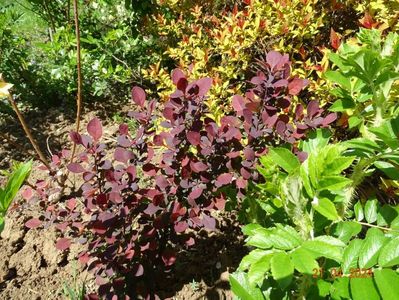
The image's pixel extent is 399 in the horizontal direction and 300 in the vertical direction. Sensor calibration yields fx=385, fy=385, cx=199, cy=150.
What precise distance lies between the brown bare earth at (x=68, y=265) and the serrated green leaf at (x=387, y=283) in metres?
1.26

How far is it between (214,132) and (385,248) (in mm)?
821

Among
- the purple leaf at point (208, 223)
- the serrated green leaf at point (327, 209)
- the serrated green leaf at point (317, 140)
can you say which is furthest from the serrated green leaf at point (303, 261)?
the purple leaf at point (208, 223)

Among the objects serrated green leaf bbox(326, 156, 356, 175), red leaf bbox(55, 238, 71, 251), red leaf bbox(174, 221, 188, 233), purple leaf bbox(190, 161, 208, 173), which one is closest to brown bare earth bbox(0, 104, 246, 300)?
red leaf bbox(55, 238, 71, 251)

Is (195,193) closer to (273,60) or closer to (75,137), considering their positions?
(75,137)

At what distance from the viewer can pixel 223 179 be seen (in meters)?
1.63

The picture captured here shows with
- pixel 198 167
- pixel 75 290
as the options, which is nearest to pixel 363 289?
pixel 198 167

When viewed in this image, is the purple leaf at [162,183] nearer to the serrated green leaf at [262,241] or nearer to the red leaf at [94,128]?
the red leaf at [94,128]

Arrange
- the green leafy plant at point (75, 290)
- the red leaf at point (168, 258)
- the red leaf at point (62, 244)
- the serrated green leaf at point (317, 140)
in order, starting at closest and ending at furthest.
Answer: the serrated green leaf at point (317, 140), the red leaf at point (62, 244), the red leaf at point (168, 258), the green leafy plant at point (75, 290)

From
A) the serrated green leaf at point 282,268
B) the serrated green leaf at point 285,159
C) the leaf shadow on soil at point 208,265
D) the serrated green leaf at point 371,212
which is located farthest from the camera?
the leaf shadow on soil at point 208,265

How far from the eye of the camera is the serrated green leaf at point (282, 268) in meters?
0.89

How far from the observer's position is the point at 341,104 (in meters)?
1.59

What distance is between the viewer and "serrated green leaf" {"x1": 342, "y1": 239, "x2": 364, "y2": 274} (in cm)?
108

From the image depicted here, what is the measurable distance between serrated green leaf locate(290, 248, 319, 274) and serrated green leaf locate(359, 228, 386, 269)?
0.18 m

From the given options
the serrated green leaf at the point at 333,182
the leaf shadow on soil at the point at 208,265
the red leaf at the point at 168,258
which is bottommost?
the leaf shadow on soil at the point at 208,265
